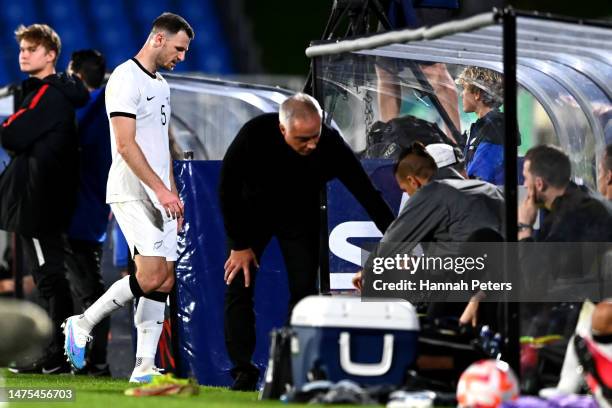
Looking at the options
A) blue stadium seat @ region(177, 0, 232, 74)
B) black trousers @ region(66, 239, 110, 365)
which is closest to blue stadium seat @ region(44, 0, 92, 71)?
blue stadium seat @ region(177, 0, 232, 74)

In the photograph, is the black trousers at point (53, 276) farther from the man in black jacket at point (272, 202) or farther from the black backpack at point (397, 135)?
the black backpack at point (397, 135)

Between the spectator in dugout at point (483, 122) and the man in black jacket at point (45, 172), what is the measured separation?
234 cm

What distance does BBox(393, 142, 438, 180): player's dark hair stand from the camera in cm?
611

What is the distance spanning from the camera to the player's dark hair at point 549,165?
218 inches

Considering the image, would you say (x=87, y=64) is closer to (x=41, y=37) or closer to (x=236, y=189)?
(x=41, y=37)

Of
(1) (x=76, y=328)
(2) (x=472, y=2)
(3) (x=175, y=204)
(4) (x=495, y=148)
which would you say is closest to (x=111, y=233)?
(1) (x=76, y=328)

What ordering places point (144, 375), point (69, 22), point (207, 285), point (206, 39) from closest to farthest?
point (144, 375)
point (207, 285)
point (69, 22)
point (206, 39)

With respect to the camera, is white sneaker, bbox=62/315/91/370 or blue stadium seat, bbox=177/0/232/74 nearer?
white sneaker, bbox=62/315/91/370

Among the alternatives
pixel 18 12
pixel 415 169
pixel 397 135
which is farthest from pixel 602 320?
pixel 18 12

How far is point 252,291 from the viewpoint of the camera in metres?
6.16

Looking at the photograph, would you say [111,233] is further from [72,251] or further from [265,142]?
[265,142]

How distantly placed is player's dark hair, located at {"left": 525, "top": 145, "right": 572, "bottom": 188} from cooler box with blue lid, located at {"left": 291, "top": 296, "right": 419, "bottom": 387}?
2.99 ft

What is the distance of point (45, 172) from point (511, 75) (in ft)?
10.8

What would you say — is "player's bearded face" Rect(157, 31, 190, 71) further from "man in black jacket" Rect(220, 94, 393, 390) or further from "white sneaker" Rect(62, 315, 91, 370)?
"white sneaker" Rect(62, 315, 91, 370)
